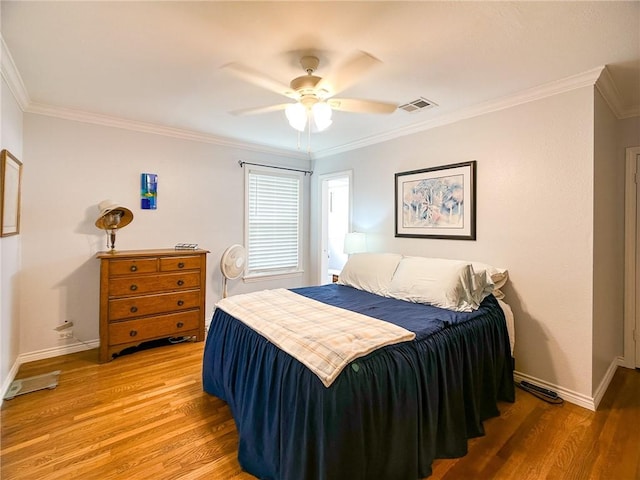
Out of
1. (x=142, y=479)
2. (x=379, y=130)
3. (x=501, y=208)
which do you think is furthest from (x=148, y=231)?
(x=501, y=208)

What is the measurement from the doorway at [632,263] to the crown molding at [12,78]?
488cm

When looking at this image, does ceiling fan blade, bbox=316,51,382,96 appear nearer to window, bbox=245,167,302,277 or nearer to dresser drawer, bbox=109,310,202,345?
window, bbox=245,167,302,277

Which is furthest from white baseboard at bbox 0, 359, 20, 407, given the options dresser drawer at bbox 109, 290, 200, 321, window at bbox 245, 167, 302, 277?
window at bbox 245, 167, 302, 277

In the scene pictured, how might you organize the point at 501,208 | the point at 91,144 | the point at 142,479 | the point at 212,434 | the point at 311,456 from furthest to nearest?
1. the point at 91,144
2. the point at 501,208
3. the point at 212,434
4. the point at 142,479
5. the point at 311,456

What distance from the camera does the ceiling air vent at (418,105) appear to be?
2.73 meters

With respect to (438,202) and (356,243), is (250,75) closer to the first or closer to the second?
(438,202)

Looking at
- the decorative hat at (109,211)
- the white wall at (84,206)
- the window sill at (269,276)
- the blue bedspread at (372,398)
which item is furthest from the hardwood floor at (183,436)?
the window sill at (269,276)

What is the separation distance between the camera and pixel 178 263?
11.0 ft

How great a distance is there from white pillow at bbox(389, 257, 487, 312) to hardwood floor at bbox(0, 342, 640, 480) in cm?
83

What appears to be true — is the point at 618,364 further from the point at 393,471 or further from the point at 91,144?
the point at 91,144

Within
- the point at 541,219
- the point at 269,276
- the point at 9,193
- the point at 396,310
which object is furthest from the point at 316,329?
the point at 269,276

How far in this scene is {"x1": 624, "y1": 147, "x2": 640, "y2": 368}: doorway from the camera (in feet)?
9.18

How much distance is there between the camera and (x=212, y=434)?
1965 millimetres

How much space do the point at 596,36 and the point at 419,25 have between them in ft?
3.48
